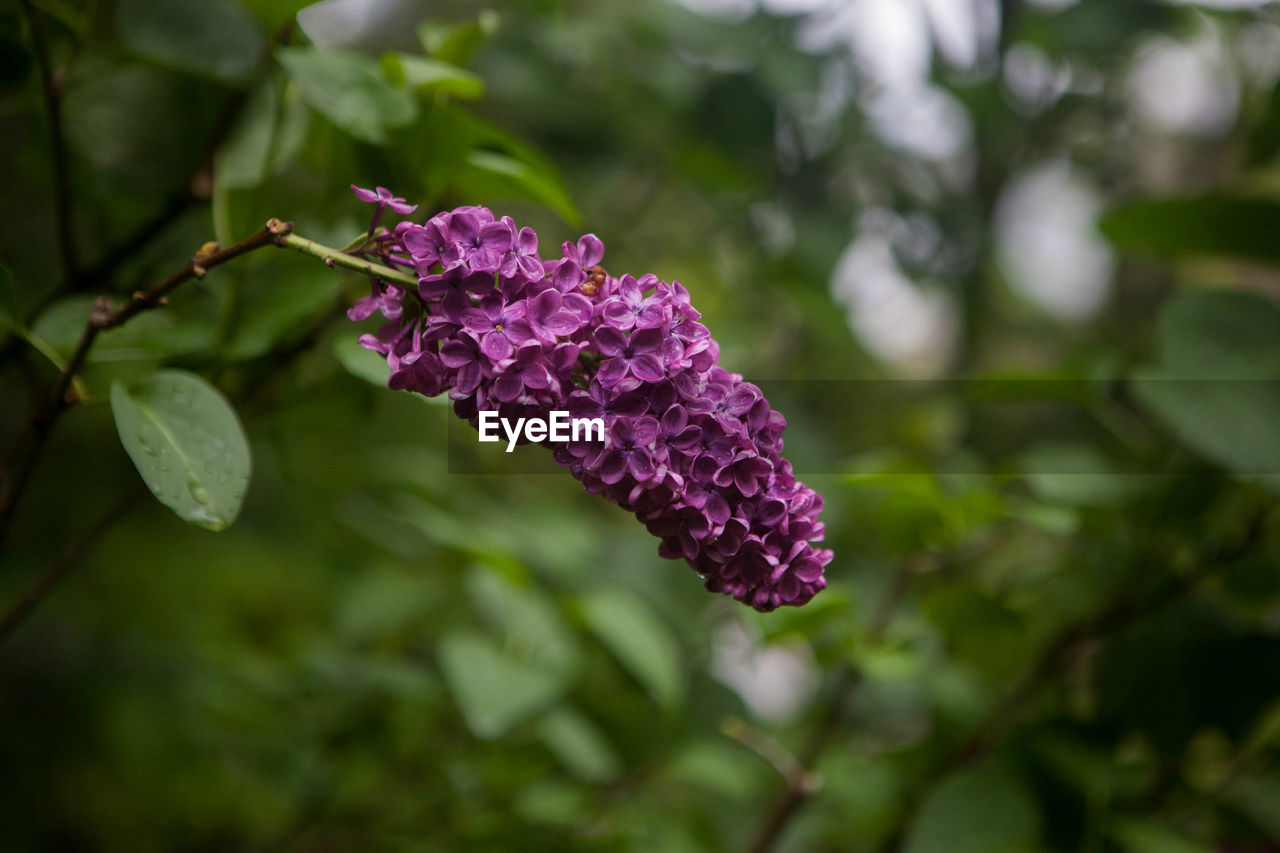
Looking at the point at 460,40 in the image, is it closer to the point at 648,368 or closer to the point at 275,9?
the point at 275,9

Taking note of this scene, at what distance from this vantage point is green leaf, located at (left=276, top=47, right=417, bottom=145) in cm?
58

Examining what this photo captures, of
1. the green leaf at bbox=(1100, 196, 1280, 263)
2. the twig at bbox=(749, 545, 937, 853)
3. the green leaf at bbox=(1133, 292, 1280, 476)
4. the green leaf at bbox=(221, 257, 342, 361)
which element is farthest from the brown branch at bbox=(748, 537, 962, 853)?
the green leaf at bbox=(221, 257, 342, 361)

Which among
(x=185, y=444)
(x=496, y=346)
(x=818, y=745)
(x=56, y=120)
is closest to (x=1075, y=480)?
(x=818, y=745)

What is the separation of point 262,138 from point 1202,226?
95cm

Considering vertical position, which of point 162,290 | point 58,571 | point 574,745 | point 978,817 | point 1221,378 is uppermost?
point 162,290

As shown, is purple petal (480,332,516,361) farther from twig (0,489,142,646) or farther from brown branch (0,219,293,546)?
twig (0,489,142,646)

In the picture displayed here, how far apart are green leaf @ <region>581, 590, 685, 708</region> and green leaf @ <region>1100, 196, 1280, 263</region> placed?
26.8 inches

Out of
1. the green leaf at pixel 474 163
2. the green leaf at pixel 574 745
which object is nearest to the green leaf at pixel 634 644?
the green leaf at pixel 574 745

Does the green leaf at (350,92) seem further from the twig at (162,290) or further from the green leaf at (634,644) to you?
the green leaf at (634,644)

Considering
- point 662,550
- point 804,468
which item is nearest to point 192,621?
point 804,468

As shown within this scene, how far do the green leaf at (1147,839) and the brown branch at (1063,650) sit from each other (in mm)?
134

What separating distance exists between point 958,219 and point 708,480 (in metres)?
1.15

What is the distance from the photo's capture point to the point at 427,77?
24.6 inches

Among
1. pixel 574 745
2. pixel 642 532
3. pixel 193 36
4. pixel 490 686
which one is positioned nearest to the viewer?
pixel 193 36
